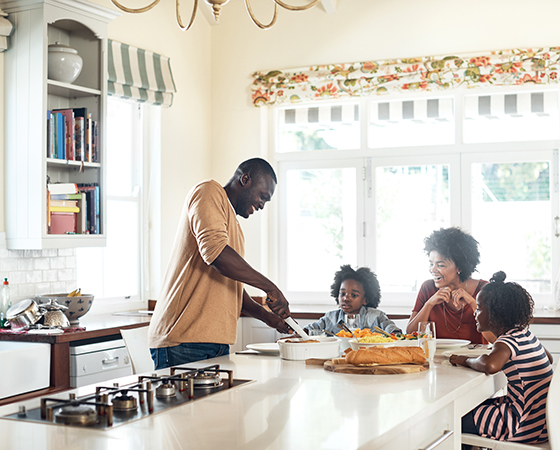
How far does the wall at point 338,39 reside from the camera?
14.0 ft

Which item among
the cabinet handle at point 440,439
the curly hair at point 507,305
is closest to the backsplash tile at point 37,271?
the curly hair at point 507,305

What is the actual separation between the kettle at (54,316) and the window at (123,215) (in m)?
0.84

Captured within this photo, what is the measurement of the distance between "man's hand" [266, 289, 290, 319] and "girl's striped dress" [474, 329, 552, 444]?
71 centimetres

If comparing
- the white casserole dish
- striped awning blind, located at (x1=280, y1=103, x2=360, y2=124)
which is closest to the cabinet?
the white casserole dish

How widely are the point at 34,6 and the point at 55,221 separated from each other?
1086 mm

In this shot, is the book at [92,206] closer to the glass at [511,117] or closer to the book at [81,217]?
the book at [81,217]

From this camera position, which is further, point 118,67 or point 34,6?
point 118,67

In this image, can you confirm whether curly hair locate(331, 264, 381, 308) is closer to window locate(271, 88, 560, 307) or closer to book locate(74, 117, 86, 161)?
window locate(271, 88, 560, 307)

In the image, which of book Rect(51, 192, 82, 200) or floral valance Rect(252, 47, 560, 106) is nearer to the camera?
book Rect(51, 192, 82, 200)

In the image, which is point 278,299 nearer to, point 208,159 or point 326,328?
point 326,328

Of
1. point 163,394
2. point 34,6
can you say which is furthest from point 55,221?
point 163,394

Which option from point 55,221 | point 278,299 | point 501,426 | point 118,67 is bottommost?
point 501,426

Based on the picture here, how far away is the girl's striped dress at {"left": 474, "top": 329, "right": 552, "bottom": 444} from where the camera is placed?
210 cm

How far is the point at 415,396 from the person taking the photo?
1.54 metres
